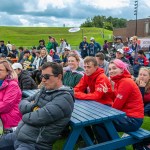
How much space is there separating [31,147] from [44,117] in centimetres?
37

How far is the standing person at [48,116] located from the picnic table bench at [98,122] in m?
0.24

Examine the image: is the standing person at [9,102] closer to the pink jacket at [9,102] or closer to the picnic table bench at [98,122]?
the pink jacket at [9,102]

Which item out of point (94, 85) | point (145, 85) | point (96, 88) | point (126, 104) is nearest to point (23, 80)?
point (94, 85)

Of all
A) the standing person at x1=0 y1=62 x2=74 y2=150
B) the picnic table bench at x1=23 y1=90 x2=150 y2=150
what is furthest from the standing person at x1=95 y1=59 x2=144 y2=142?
the standing person at x1=0 y1=62 x2=74 y2=150

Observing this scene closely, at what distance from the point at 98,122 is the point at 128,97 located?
0.70m

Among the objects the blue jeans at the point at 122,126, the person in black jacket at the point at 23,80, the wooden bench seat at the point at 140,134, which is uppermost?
the person in black jacket at the point at 23,80

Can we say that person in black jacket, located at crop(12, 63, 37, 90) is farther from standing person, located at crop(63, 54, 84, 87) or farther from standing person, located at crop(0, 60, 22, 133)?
standing person, located at crop(0, 60, 22, 133)

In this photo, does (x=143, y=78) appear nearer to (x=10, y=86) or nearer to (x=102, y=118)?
(x=102, y=118)

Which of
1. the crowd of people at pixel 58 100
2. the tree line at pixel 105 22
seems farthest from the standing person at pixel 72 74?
the tree line at pixel 105 22

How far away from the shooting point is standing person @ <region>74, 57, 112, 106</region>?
429cm

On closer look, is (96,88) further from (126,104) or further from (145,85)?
(145,85)

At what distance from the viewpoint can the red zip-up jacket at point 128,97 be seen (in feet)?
12.6

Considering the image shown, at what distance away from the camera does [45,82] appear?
130 inches

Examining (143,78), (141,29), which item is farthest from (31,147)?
(141,29)
